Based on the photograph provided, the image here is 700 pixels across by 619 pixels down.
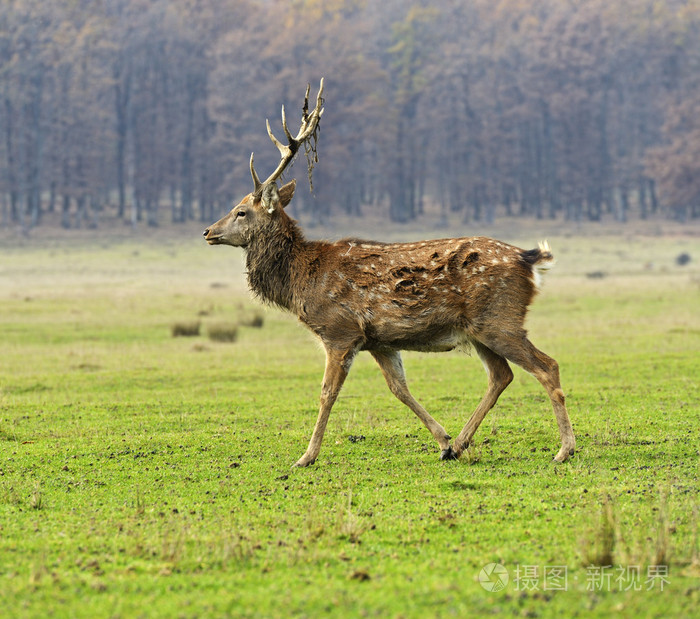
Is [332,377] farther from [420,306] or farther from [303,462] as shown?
[420,306]

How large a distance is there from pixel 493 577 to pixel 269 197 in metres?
6.20

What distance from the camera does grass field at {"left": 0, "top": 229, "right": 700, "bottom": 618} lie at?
6172 mm

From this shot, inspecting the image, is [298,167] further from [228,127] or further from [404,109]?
[404,109]

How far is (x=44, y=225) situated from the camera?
7706 centimetres

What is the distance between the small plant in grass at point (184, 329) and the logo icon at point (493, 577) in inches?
815

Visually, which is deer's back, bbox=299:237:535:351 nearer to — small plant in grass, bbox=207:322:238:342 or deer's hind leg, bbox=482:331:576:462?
deer's hind leg, bbox=482:331:576:462

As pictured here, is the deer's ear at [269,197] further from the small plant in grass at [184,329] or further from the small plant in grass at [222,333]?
the small plant in grass at [184,329]

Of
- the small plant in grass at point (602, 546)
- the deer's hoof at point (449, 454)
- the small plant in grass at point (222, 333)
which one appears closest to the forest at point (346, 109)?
the small plant in grass at point (222, 333)

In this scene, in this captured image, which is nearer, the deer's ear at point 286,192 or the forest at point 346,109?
the deer's ear at point 286,192

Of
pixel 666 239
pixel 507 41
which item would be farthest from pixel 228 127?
pixel 666 239

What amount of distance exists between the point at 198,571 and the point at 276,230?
544cm

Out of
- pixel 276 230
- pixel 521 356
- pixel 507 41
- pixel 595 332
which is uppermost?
→ pixel 507 41

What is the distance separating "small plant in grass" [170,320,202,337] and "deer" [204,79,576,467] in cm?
1572

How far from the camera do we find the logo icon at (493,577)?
6.18 metres
